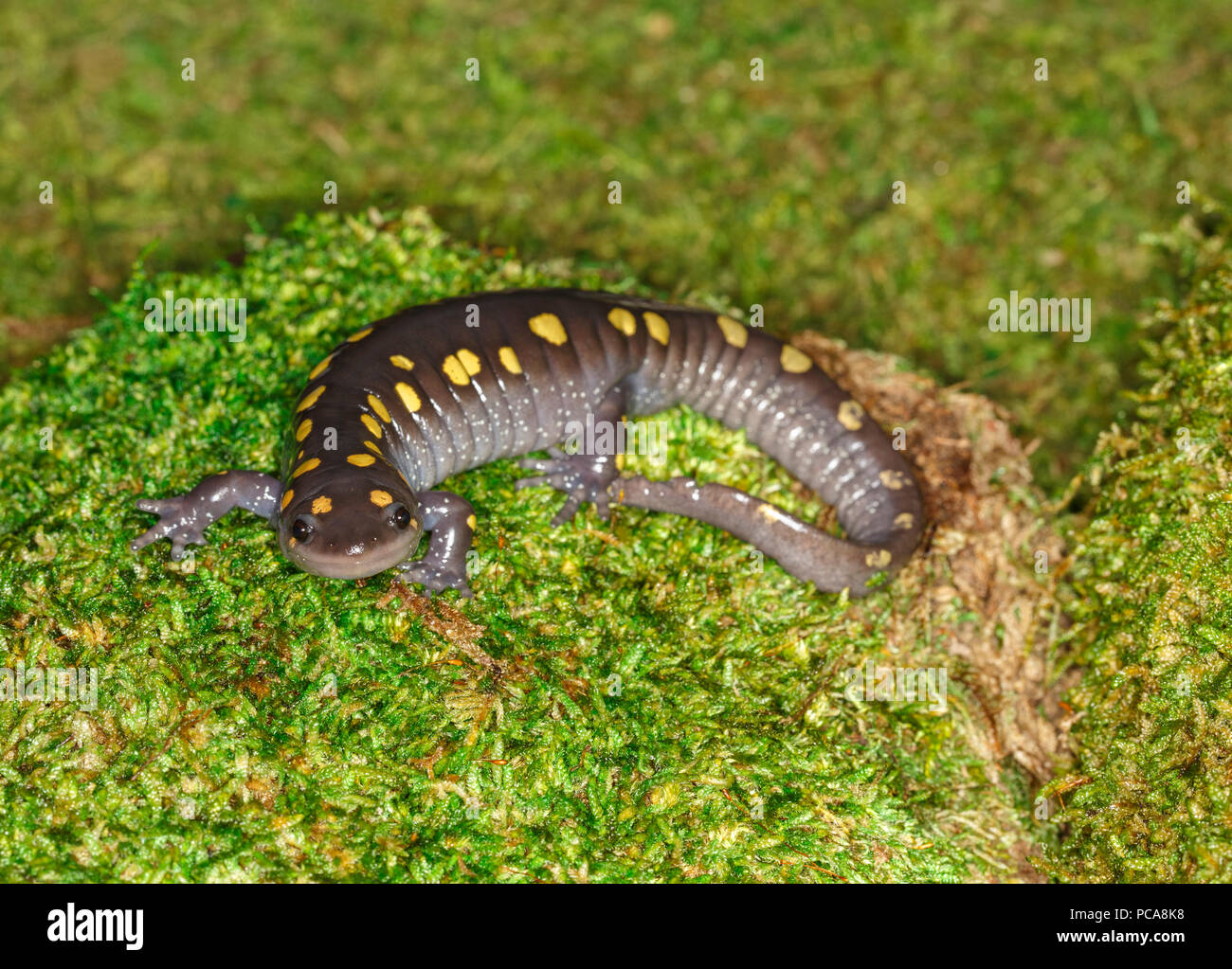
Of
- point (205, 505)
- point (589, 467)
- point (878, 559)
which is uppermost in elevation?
point (589, 467)

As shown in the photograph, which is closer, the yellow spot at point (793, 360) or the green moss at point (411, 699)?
the green moss at point (411, 699)

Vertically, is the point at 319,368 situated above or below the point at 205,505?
above

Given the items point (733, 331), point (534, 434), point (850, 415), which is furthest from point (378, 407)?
point (850, 415)

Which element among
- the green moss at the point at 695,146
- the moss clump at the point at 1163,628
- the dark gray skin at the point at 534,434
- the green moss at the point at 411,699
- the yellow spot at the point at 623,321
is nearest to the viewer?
the green moss at the point at 411,699

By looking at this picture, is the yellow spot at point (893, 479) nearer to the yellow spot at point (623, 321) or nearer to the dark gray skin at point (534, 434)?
the dark gray skin at point (534, 434)

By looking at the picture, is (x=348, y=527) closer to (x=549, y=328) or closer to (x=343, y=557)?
(x=343, y=557)

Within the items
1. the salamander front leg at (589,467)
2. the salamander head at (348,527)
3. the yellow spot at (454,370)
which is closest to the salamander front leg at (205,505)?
the salamander head at (348,527)
